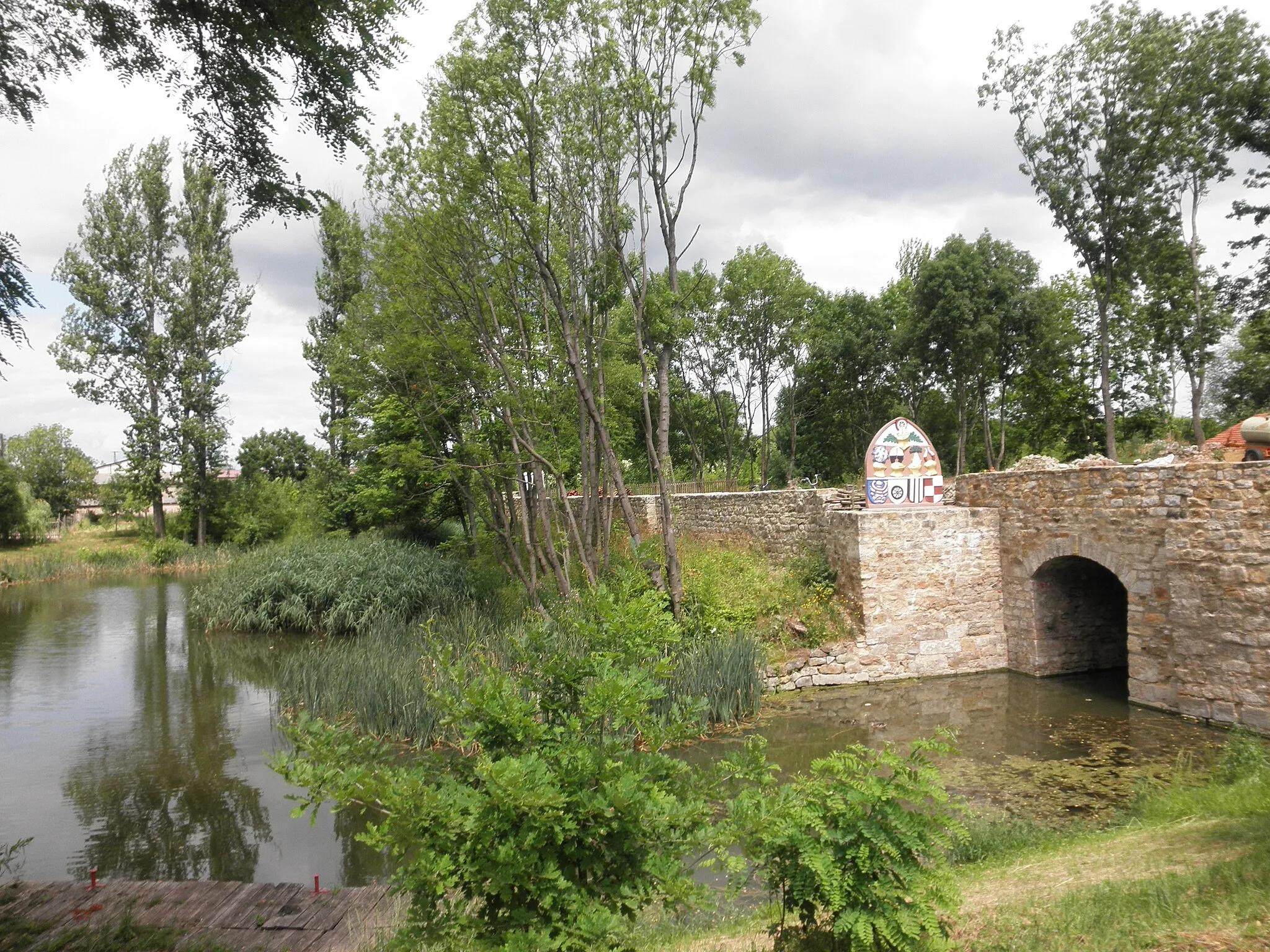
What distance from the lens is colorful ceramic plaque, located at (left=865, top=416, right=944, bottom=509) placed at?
12188mm

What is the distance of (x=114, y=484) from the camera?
106 ft

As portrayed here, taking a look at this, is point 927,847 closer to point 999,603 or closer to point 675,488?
point 999,603

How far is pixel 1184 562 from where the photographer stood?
896cm

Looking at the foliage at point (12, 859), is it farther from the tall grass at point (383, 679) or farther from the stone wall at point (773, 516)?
the stone wall at point (773, 516)

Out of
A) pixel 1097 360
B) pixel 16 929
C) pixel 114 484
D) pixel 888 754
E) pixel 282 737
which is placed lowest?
pixel 282 737

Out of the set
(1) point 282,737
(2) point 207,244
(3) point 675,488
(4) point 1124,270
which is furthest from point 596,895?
(2) point 207,244

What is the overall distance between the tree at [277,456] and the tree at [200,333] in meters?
1.82

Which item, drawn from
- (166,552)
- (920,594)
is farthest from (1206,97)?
(166,552)

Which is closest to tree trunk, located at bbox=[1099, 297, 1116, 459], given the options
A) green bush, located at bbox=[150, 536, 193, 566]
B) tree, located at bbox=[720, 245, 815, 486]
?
tree, located at bbox=[720, 245, 815, 486]

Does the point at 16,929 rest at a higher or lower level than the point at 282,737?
higher

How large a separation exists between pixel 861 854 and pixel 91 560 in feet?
108

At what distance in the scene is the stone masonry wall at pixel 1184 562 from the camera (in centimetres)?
835

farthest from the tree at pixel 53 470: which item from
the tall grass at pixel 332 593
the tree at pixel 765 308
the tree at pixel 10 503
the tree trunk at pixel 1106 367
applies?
the tree trunk at pixel 1106 367

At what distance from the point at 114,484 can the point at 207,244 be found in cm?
1049
